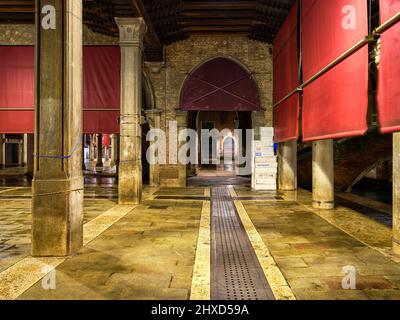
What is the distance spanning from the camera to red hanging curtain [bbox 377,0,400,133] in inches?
155

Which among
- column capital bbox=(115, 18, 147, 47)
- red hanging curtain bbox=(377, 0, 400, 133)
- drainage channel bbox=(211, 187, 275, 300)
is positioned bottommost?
drainage channel bbox=(211, 187, 275, 300)

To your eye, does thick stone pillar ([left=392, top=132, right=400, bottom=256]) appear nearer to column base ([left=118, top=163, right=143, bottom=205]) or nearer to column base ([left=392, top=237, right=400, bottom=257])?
column base ([left=392, top=237, right=400, bottom=257])

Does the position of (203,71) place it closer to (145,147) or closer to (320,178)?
(145,147)

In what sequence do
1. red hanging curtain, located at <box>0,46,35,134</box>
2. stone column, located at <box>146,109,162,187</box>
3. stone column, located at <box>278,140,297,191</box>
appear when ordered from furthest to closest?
stone column, located at <box>146,109,162,187</box> < red hanging curtain, located at <box>0,46,35,134</box> < stone column, located at <box>278,140,297,191</box>

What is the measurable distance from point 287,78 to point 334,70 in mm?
4032

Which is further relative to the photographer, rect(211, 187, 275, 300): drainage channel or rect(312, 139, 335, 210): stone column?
rect(312, 139, 335, 210): stone column

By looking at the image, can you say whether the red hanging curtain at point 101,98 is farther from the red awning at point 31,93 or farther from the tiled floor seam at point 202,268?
the tiled floor seam at point 202,268

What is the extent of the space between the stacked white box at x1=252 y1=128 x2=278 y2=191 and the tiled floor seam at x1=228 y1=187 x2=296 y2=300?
611 cm

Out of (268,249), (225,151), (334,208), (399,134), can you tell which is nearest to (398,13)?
(399,134)

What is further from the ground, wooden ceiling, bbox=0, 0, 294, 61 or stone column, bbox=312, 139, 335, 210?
wooden ceiling, bbox=0, 0, 294, 61

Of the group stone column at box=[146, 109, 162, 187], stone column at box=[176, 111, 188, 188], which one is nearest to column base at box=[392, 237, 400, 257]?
stone column at box=[176, 111, 188, 188]

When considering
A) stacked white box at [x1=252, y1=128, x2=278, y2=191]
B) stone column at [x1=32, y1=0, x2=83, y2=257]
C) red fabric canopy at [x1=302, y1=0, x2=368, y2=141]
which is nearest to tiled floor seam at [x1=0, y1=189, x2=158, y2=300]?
stone column at [x1=32, y1=0, x2=83, y2=257]

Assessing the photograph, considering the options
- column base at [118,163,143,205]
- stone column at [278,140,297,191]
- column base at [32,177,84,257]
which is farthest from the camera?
stone column at [278,140,297,191]

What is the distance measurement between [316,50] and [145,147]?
12901mm
